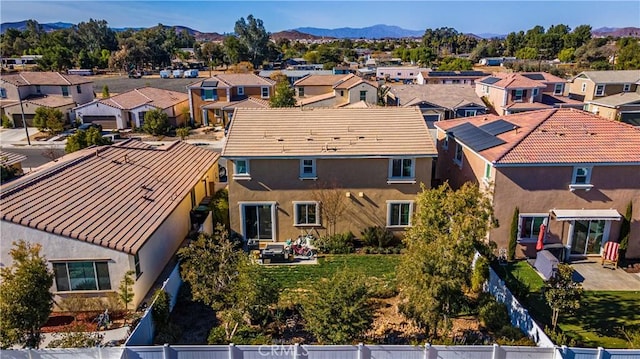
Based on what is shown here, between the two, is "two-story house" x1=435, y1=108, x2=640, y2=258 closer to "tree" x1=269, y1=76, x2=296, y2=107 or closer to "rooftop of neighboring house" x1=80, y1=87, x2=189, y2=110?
"tree" x1=269, y1=76, x2=296, y2=107

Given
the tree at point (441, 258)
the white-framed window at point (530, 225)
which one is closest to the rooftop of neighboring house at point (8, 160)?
the tree at point (441, 258)

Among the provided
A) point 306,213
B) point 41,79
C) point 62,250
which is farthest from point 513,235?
point 41,79

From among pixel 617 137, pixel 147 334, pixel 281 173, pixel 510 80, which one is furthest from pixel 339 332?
pixel 510 80

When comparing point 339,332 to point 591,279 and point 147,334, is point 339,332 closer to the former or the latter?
point 147,334

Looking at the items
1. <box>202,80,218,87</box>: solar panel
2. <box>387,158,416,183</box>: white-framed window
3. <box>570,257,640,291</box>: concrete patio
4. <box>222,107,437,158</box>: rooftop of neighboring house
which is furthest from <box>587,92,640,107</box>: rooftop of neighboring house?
<box>202,80,218,87</box>: solar panel

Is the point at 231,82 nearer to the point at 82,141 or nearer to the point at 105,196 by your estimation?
the point at 82,141

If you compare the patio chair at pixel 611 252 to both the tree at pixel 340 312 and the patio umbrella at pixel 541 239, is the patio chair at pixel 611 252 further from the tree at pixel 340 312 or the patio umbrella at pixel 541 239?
the tree at pixel 340 312
